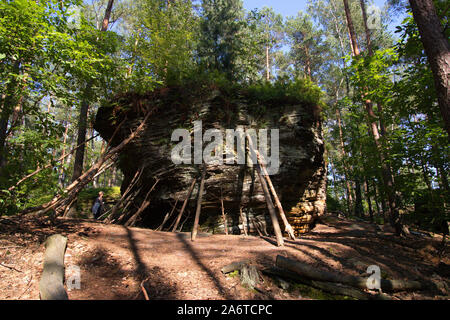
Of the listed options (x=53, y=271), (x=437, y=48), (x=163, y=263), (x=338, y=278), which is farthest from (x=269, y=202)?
(x=53, y=271)

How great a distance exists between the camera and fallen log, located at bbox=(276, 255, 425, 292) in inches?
139

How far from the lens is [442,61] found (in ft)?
11.9

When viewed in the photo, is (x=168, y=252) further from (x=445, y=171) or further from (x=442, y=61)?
(x=445, y=171)

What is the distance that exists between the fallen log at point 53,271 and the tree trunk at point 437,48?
20.2ft

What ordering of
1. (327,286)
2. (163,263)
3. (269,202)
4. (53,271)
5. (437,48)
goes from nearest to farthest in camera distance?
(53,271) → (327,286) → (437,48) → (163,263) → (269,202)

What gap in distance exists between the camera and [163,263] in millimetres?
4102

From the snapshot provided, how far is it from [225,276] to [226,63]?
12.6 metres

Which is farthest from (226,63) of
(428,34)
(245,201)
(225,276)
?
(225,276)

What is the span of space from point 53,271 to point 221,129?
736 cm

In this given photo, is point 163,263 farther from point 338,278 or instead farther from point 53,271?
point 338,278

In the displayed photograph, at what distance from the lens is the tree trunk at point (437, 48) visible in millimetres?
3578

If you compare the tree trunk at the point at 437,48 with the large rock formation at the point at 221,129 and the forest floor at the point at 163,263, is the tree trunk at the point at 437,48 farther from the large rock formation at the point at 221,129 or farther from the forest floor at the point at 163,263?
the large rock formation at the point at 221,129

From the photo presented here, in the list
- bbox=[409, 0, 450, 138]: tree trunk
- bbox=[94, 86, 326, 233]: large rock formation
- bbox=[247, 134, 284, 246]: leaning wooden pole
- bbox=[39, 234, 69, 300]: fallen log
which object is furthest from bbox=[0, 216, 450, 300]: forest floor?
bbox=[94, 86, 326, 233]: large rock formation

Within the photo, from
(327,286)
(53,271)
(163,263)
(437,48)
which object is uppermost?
(437,48)
